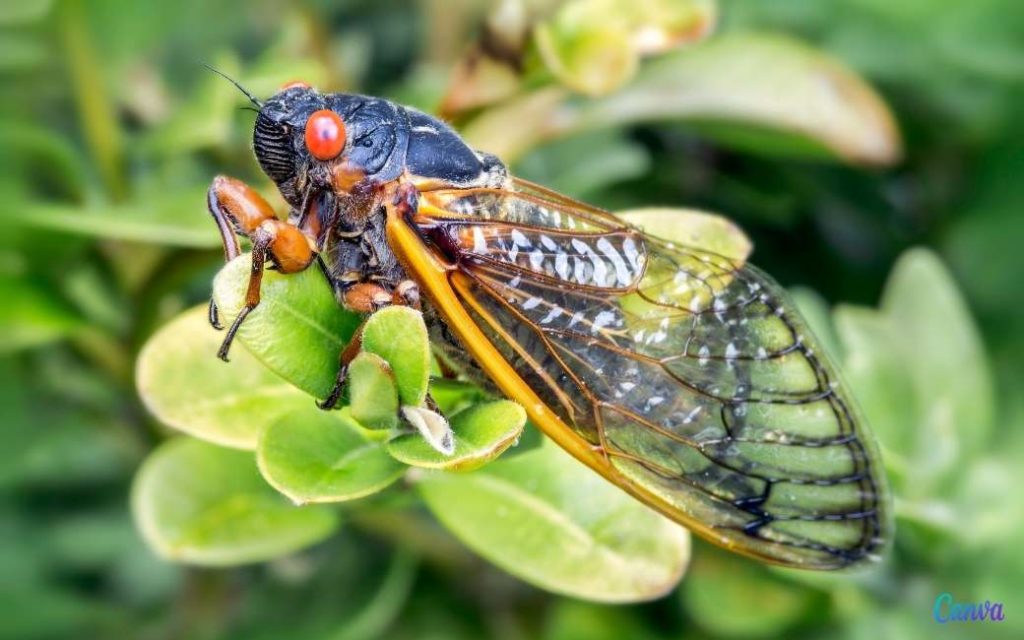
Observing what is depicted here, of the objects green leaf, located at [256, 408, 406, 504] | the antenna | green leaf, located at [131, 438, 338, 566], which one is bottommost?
green leaf, located at [131, 438, 338, 566]

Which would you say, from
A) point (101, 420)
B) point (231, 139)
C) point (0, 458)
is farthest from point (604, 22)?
point (0, 458)

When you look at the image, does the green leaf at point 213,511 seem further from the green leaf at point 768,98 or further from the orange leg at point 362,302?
the green leaf at point 768,98

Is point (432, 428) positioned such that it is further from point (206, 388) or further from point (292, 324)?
point (206, 388)

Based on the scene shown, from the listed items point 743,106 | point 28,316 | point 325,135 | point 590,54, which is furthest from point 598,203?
point 28,316

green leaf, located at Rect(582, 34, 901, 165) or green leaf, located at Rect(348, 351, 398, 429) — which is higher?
green leaf, located at Rect(582, 34, 901, 165)

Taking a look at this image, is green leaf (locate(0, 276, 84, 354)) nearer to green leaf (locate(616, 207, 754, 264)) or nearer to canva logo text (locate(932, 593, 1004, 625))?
green leaf (locate(616, 207, 754, 264))

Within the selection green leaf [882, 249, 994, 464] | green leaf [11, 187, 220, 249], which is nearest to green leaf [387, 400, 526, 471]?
green leaf [11, 187, 220, 249]

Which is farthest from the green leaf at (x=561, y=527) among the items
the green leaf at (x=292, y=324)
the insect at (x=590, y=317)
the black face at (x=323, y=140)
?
the black face at (x=323, y=140)
